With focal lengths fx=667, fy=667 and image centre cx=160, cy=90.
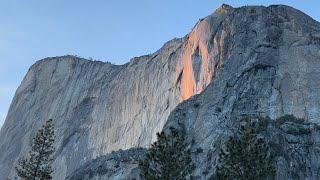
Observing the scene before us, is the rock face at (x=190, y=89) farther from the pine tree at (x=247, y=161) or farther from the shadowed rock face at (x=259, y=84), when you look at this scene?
the pine tree at (x=247, y=161)

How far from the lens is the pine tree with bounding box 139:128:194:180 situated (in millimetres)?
38375

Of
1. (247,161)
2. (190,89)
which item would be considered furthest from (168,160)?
(190,89)

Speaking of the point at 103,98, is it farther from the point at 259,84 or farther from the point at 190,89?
→ the point at 259,84

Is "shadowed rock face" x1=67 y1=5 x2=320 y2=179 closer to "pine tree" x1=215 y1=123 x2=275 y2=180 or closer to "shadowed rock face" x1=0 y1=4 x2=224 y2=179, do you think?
"shadowed rock face" x1=0 y1=4 x2=224 y2=179

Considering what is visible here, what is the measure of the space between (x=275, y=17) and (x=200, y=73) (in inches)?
351

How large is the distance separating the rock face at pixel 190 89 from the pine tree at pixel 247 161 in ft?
21.3

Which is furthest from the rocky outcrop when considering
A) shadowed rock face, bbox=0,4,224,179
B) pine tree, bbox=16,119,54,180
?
pine tree, bbox=16,119,54,180

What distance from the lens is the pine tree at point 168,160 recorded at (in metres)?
38.4

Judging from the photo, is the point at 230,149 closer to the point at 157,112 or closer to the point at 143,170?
the point at 143,170

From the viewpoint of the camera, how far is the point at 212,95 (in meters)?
56.4

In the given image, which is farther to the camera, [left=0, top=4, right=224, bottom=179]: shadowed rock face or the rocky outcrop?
[left=0, top=4, right=224, bottom=179]: shadowed rock face

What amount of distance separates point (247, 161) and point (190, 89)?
96.3 feet

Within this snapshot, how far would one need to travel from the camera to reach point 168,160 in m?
38.9

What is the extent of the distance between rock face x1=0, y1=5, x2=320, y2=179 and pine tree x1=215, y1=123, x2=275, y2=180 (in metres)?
6.49
